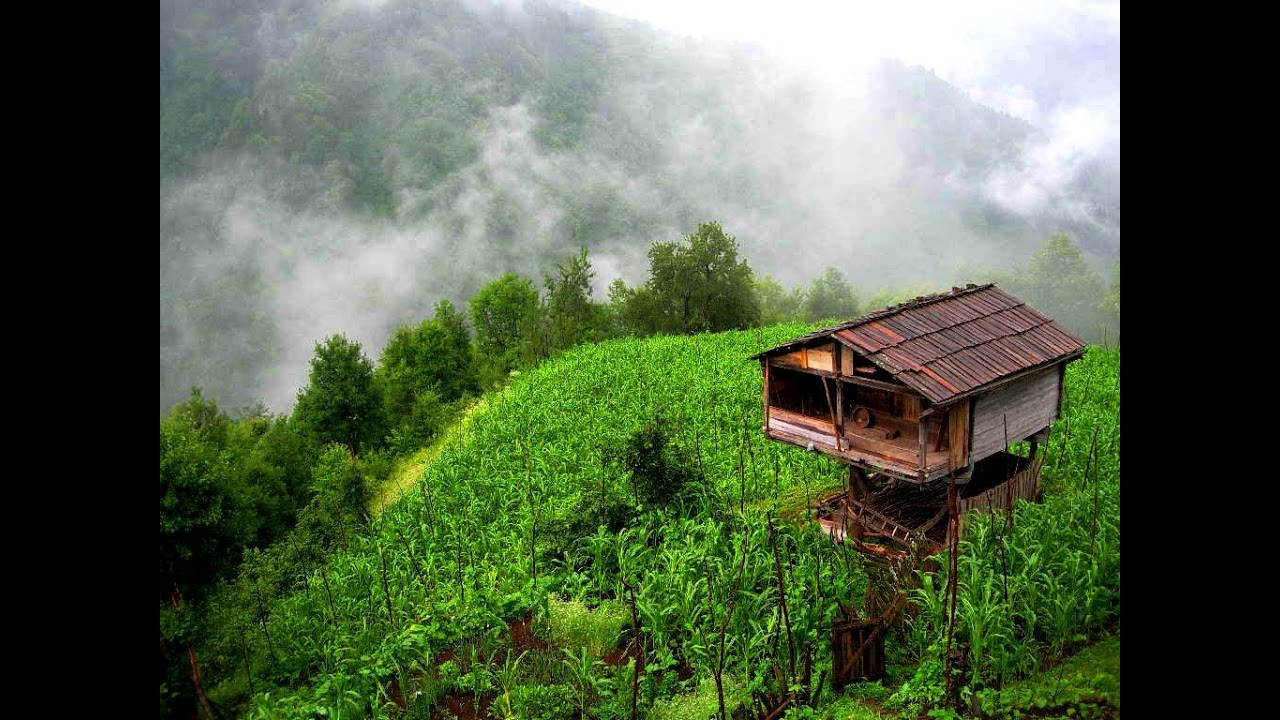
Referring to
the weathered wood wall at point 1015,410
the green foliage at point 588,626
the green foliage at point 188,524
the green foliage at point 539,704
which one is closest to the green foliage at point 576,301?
the green foliage at point 188,524

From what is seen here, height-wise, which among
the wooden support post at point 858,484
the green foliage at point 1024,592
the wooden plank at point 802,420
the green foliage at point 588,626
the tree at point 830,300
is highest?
the tree at point 830,300

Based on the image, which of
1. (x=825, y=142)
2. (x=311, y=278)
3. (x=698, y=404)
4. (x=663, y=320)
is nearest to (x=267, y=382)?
(x=311, y=278)

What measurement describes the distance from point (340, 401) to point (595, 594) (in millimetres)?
21945

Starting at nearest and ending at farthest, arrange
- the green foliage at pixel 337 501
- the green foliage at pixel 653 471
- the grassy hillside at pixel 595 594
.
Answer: the grassy hillside at pixel 595 594 < the green foliage at pixel 653 471 < the green foliage at pixel 337 501

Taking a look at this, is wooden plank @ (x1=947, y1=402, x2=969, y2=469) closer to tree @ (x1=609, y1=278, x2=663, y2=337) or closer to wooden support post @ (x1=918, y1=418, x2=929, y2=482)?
wooden support post @ (x1=918, y1=418, x2=929, y2=482)

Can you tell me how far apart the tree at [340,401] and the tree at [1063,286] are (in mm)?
52191

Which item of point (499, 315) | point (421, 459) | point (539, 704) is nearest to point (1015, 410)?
point (539, 704)

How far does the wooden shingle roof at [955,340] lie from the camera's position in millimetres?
8773

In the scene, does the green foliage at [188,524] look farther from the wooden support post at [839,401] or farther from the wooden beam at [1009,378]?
the wooden beam at [1009,378]

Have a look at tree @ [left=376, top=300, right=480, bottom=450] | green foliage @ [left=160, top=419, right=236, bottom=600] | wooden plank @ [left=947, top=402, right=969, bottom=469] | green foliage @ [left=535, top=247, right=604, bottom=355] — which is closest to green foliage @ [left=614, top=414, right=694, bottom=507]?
wooden plank @ [left=947, top=402, right=969, bottom=469]

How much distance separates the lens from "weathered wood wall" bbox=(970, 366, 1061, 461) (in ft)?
30.9

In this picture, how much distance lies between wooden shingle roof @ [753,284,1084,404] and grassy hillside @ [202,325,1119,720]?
174 cm
